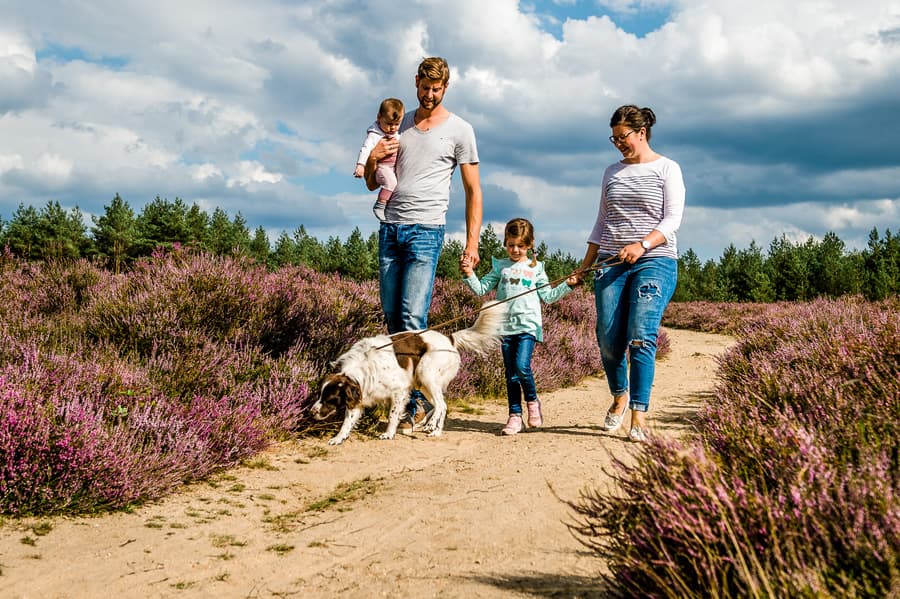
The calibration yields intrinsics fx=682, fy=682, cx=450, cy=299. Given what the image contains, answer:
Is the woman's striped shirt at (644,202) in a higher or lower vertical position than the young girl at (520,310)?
higher

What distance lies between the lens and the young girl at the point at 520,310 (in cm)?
568

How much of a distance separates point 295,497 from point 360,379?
4.12 feet

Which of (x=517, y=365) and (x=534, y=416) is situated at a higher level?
(x=517, y=365)

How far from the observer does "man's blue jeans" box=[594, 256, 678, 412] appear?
4.79 m

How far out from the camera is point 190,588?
9.76 ft

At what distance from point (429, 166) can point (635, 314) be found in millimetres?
1906

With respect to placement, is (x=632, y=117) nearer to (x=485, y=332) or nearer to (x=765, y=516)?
(x=485, y=332)

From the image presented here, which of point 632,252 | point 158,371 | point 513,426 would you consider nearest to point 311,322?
point 158,371

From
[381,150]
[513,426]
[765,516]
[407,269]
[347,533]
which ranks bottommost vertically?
[347,533]

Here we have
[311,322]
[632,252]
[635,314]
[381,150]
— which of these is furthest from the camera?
[311,322]

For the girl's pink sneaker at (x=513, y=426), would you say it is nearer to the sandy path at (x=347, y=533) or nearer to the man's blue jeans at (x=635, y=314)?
the sandy path at (x=347, y=533)

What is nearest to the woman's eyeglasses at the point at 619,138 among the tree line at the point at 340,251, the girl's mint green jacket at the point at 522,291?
the girl's mint green jacket at the point at 522,291

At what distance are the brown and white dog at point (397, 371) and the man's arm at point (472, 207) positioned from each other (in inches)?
19.6

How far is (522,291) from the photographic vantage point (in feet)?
18.8
